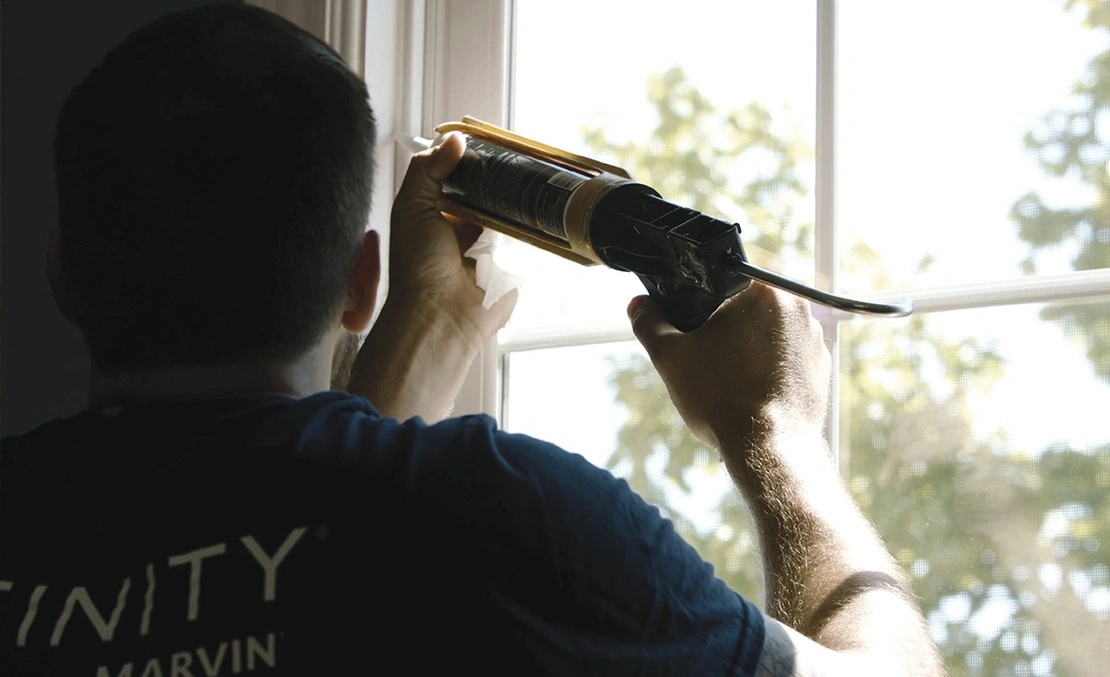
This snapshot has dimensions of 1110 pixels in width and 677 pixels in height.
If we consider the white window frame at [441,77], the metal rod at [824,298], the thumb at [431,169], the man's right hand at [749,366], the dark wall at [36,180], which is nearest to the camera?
the metal rod at [824,298]

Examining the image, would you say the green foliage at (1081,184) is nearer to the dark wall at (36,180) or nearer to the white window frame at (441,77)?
the white window frame at (441,77)

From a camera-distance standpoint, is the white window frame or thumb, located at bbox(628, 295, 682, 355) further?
the white window frame

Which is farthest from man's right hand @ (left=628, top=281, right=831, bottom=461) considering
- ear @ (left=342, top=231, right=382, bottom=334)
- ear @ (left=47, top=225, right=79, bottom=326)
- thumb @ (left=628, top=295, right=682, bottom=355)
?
ear @ (left=47, top=225, right=79, bottom=326)

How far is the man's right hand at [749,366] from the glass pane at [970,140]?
0.54ft

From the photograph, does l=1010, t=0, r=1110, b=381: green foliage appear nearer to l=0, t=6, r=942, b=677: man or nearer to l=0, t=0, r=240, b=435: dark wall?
l=0, t=6, r=942, b=677: man

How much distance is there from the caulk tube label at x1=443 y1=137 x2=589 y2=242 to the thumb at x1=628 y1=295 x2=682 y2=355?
78mm

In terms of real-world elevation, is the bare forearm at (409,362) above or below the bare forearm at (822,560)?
above

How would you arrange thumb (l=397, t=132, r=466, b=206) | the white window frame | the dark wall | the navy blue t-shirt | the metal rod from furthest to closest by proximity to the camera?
the dark wall, the white window frame, thumb (l=397, t=132, r=466, b=206), the metal rod, the navy blue t-shirt

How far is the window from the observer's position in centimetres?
92

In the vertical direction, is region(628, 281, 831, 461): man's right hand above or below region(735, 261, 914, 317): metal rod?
below

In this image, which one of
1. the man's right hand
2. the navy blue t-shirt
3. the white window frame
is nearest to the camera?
the navy blue t-shirt

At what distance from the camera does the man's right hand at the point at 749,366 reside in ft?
2.85

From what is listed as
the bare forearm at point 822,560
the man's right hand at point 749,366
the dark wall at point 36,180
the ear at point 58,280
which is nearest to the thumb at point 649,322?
the man's right hand at point 749,366

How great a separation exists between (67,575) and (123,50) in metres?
→ 0.34
